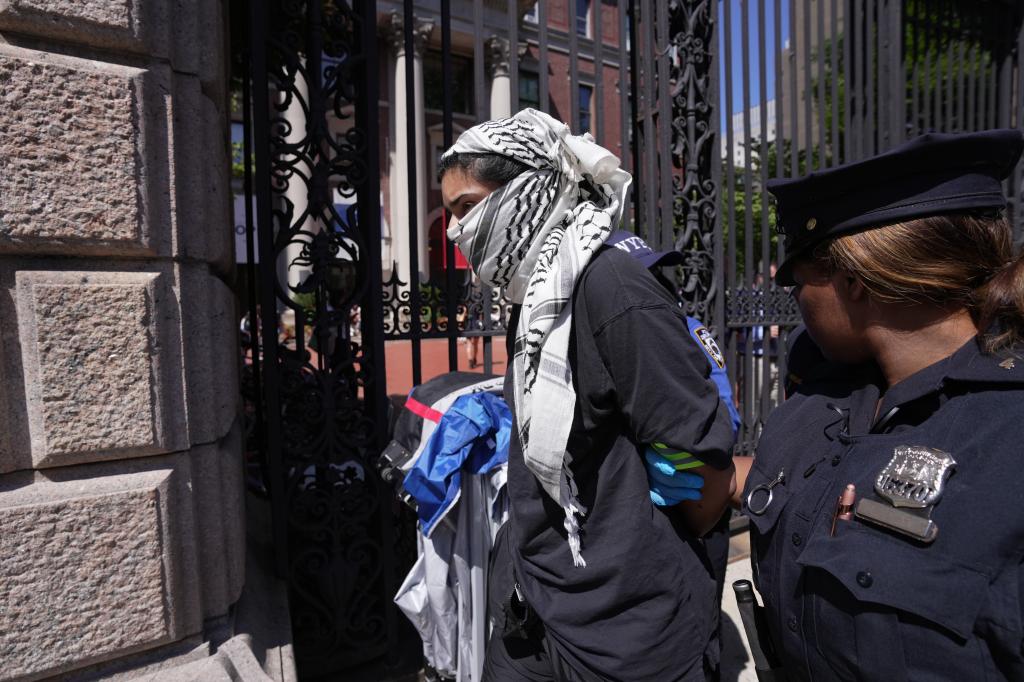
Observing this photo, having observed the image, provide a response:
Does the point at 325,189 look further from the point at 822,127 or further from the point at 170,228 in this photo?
the point at 822,127

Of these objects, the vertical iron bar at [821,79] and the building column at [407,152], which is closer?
the building column at [407,152]

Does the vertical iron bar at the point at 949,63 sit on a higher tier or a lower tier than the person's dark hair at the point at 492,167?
higher

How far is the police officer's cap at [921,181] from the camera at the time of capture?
3.51 ft

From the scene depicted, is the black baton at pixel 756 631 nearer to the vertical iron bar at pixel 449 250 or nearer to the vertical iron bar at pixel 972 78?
the vertical iron bar at pixel 449 250

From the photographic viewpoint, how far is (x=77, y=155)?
5.27 ft

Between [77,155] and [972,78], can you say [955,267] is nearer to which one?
[77,155]

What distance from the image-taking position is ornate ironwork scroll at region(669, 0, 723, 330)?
3902mm

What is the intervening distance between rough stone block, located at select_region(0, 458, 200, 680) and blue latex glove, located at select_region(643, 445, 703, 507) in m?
1.36

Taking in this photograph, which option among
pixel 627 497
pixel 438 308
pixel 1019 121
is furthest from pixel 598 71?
pixel 1019 121

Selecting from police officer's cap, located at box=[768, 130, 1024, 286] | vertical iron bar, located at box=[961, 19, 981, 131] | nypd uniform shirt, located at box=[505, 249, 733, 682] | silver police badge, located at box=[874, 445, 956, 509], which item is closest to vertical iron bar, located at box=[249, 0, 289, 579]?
nypd uniform shirt, located at box=[505, 249, 733, 682]

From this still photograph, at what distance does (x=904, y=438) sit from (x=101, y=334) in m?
1.91

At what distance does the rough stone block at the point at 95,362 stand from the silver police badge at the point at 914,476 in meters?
1.80

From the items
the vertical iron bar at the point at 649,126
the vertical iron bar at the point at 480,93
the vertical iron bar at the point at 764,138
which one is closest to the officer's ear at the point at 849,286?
the vertical iron bar at the point at 480,93

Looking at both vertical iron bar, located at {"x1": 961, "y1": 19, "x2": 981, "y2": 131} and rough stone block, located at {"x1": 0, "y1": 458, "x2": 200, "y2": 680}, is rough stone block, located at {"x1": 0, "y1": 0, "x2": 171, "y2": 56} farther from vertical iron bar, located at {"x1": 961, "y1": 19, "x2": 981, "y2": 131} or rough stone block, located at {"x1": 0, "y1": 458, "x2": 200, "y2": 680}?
vertical iron bar, located at {"x1": 961, "y1": 19, "x2": 981, "y2": 131}
